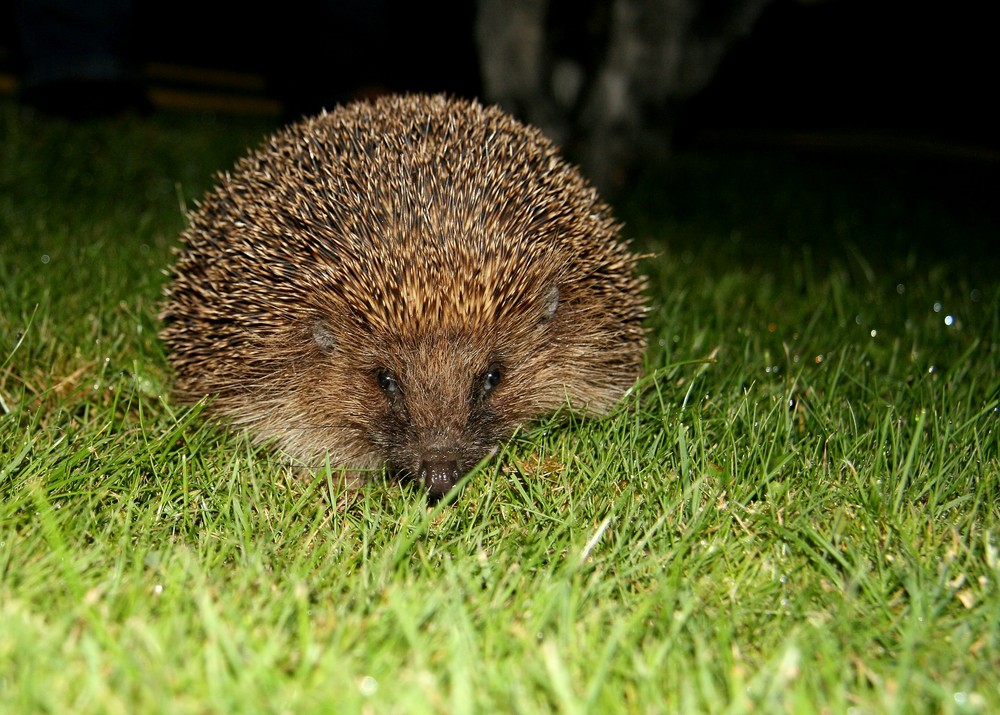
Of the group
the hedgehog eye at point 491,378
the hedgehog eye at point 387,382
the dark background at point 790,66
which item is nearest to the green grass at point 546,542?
the hedgehog eye at point 491,378

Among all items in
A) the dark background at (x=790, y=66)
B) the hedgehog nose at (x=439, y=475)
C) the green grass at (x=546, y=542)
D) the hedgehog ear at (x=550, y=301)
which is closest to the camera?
the green grass at (x=546, y=542)

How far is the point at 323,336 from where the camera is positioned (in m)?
2.89

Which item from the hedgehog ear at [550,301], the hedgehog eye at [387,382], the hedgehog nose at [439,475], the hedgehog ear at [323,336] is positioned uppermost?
the hedgehog ear at [550,301]

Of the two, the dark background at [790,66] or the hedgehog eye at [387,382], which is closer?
the hedgehog eye at [387,382]

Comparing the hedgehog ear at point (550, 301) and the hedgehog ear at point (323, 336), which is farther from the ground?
the hedgehog ear at point (550, 301)

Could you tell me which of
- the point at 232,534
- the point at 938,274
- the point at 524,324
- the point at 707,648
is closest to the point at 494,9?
the point at 938,274

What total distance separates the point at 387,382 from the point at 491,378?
329 millimetres

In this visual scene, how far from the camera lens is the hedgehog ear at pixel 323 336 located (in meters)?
2.87

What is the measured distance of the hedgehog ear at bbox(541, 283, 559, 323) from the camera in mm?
2949

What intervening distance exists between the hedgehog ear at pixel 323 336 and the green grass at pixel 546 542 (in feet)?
1.32

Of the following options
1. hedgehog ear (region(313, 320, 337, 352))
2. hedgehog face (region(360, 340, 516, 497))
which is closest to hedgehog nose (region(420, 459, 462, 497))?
hedgehog face (region(360, 340, 516, 497))

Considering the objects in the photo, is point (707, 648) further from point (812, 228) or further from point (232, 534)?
point (812, 228)

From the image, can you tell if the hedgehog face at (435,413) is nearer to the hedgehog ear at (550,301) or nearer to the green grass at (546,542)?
the green grass at (546,542)

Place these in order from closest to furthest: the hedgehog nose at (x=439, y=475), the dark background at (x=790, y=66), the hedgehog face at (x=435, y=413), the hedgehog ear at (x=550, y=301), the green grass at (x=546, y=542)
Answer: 1. the green grass at (x=546, y=542)
2. the hedgehog nose at (x=439, y=475)
3. the hedgehog face at (x=435, y=413)
4. the hedgehog ear at (x=550, y=301)
5. the dark background at (x=790, y=66)
